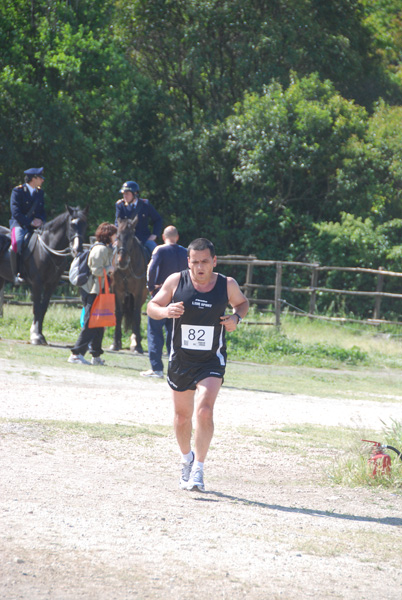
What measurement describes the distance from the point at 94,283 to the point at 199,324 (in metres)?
7.17

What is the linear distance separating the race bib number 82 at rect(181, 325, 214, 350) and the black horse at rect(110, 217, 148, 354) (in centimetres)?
958

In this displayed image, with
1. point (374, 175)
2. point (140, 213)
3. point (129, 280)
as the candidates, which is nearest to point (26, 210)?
point (140, 213)

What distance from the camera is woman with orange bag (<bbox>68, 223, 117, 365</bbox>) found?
1320 cm

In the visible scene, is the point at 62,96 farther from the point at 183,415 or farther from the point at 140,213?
the point at 183,415

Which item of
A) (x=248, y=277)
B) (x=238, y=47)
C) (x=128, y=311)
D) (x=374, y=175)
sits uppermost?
(x=238, y=47)

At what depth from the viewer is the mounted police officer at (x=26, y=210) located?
15.5m

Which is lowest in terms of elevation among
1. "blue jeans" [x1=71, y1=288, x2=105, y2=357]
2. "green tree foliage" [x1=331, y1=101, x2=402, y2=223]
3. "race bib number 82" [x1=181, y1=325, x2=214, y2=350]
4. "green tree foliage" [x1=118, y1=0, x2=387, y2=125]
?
"blue jeans" [x1=71, y1=288, x2=105, y2=357]

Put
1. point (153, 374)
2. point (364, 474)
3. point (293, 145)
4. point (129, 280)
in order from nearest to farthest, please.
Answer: point (364, 474) < point (153, 374) < point (129, 280) < point (293, 145)

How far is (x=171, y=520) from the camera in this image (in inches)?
214

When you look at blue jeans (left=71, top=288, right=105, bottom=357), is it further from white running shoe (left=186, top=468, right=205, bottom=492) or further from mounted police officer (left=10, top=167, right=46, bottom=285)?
white running shoe (left=186, top=468, right=205, bottom=492)

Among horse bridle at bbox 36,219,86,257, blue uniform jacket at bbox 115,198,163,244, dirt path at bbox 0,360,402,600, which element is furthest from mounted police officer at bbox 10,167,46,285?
dirt path at bbox 0,360,402,600

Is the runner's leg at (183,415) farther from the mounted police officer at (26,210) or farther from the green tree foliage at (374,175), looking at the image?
the green tree foliage at (374,175)

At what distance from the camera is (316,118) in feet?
95.1

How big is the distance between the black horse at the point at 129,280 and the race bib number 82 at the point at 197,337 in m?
9.58
